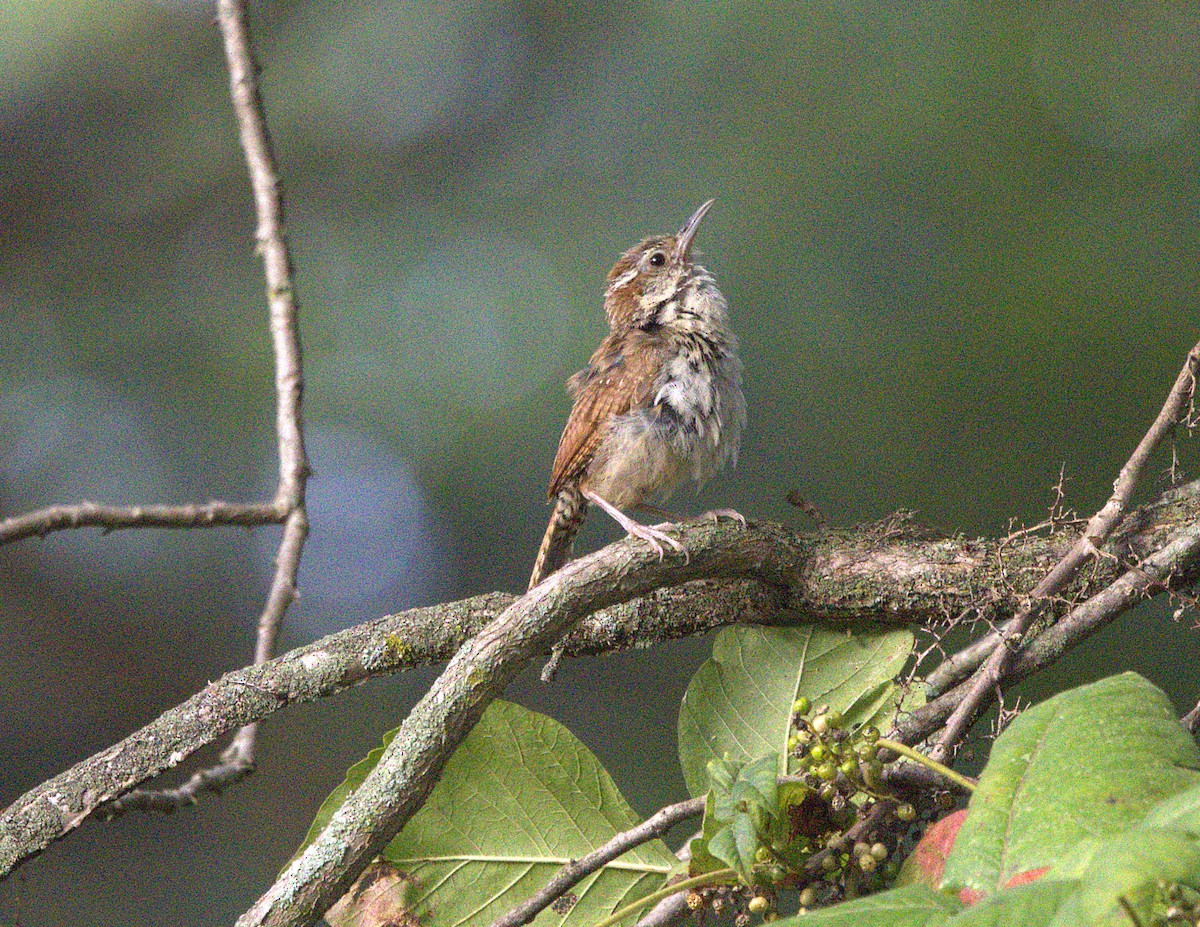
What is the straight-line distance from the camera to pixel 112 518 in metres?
2.01

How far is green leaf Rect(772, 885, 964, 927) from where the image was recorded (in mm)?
873

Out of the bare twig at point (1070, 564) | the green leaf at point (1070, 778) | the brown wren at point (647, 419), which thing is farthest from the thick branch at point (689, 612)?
the green leaf at point (1070, 778)

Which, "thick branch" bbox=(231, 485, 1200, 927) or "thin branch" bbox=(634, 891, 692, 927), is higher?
"thick branch" bbox=(231, 485, 1200, 927)

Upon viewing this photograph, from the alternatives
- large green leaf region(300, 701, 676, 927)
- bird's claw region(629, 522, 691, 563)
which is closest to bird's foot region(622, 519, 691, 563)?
bird's claw region(629, 522, 691, 563)

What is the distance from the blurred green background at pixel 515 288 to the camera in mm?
3596

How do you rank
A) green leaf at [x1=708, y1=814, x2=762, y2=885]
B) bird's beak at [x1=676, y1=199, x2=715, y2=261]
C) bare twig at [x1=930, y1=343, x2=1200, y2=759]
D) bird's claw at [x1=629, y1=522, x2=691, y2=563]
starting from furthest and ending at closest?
bird's beak at [x1=676, y1=199, x2=715, y2=261], bird's claw at [x1=629, y1=522, x2=691, y2=563], bare twig at [x1=930, y1=343, x2=1200, y2=759], green leaf at [x1=708, y1=814, x2=762, y2=885]

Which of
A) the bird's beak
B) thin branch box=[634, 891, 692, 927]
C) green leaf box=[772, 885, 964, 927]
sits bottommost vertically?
thin branch box=[634, 891, 692, 927]

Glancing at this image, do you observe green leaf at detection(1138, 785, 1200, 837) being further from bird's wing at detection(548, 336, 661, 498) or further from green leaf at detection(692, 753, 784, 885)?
bird's wing at detection(548, 336, 661, 498)

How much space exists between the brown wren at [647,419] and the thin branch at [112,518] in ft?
2.60

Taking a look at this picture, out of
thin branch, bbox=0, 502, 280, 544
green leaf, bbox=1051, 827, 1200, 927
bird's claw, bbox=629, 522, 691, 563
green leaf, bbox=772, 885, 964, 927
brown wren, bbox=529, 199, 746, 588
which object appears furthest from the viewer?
brown wren, bbox=529, 199, 746, 588

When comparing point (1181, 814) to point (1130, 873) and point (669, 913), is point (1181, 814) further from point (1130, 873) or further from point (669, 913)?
point (669, 913)

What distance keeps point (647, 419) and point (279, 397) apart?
83 centimetres

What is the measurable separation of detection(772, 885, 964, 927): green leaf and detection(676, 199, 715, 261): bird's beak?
8.23 feet

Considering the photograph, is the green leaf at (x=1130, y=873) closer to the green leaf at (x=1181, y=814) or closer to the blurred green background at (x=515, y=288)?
the green leaf at (x=1181, y=814)
